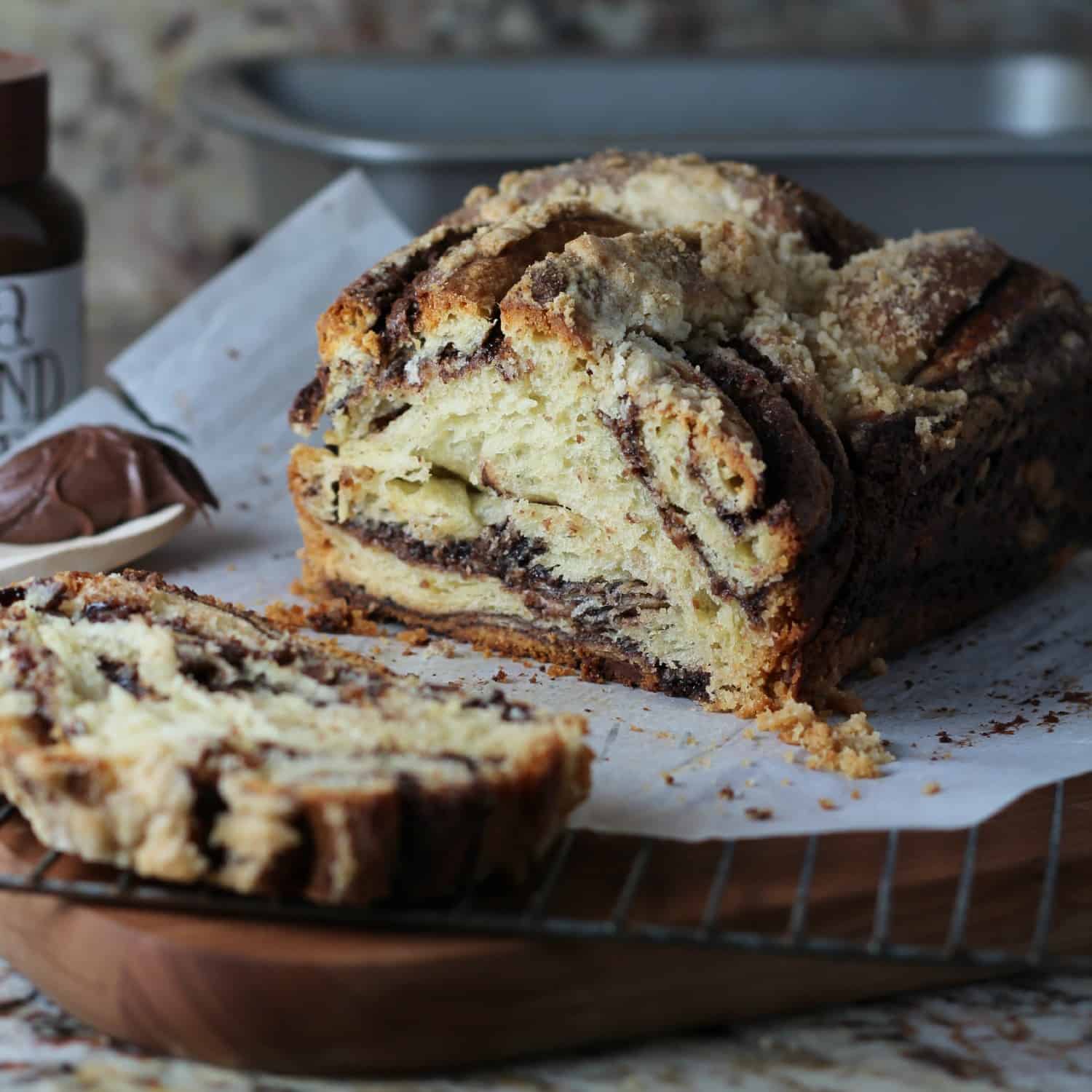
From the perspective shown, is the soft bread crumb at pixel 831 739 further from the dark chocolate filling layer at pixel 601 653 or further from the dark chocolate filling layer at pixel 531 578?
the dark chocolate filling layer at pixel 531 578

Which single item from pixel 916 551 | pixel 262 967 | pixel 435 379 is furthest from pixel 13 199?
pixel 262 967

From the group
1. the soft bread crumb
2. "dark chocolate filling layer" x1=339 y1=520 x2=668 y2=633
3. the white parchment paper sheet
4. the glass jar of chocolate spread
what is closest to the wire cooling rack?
the white parchment paper sheet

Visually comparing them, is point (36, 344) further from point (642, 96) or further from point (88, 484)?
point (642, 96)

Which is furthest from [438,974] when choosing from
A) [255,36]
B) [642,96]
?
[255,36]

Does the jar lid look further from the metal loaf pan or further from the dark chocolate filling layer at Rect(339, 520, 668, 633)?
the dark chocolate filling layer at Rect(339, 520, 668, 633)

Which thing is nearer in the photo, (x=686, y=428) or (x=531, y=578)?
(x=686, y=428)

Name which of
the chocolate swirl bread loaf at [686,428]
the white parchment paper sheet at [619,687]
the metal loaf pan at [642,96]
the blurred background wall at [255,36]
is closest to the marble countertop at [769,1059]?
the white parchment paper sheet at [619,687]

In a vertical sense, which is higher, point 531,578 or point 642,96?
point 642,96
